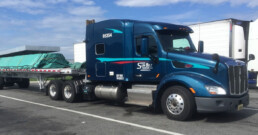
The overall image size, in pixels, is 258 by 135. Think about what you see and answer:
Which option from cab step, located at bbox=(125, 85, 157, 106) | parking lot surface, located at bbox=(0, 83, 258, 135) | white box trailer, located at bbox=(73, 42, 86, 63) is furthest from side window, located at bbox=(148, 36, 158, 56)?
white box trailer, located at bbox=(73, 42, 86, 63)

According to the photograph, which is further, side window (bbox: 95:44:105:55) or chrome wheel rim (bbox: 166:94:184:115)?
side window (bbox: 95:44:105:55)

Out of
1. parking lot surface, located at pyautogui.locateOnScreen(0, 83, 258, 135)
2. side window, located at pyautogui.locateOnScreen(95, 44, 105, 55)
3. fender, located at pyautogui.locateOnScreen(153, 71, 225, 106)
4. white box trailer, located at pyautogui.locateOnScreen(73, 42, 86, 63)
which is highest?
white box trailer, located at pyautogui.locateOnScreen(73, 42, 86, 63)

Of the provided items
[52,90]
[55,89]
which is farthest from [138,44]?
[52,90]

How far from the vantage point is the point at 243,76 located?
6.86 metres

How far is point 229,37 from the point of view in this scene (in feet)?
43.8

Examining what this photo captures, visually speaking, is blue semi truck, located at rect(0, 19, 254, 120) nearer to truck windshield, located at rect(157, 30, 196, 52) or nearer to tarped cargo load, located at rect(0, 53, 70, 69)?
truck windshield, located at rect(157, 30, 196, 52)

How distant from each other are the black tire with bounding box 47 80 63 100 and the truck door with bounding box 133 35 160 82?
446 centimetres

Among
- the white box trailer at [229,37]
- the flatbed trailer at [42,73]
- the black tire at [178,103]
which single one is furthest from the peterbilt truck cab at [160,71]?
the white box trailer at [229,37]

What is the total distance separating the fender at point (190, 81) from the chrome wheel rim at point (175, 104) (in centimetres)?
36

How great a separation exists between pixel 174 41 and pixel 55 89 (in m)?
6.08

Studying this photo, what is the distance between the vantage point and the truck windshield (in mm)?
7334

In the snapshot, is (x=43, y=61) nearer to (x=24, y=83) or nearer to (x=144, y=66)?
(x=24, y=83)

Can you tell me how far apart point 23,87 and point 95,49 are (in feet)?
34.0

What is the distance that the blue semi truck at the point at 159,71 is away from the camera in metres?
6.25
